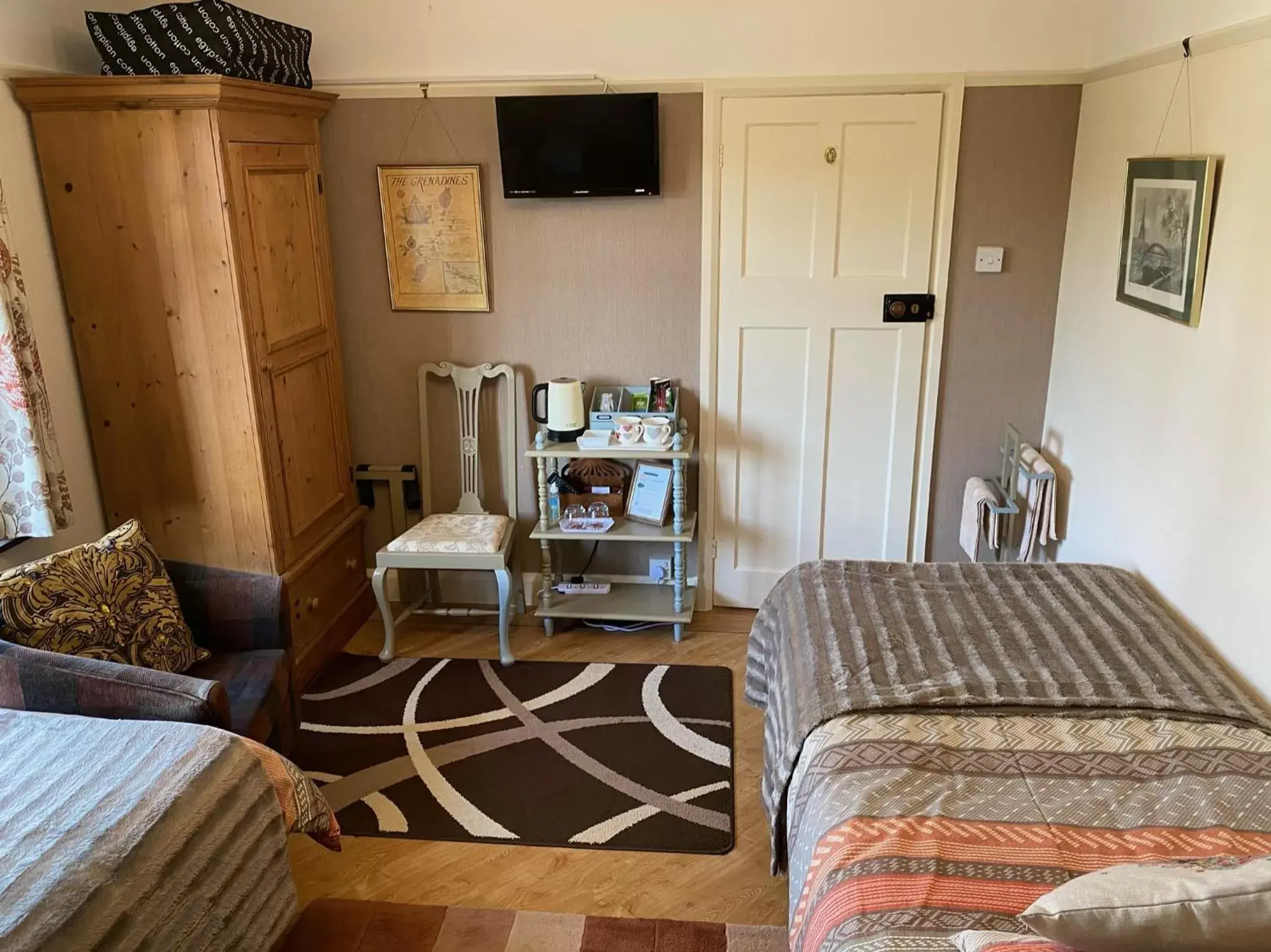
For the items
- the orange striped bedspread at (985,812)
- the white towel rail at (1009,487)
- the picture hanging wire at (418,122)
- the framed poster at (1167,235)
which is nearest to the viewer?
the orange striped bedspread at (985,812)

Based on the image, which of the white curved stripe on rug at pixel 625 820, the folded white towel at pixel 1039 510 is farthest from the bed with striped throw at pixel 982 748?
the folded white towel at pixel 1039 510

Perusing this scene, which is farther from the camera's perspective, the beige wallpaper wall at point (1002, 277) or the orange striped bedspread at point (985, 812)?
the beige wallpaper wall at point (1002, 277)

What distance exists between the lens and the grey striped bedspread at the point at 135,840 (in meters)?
1.62

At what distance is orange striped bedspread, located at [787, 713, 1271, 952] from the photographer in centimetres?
153

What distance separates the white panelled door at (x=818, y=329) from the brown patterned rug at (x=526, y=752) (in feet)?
2.42

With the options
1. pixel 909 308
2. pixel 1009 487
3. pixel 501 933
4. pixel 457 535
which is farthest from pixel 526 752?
pixel 909 308

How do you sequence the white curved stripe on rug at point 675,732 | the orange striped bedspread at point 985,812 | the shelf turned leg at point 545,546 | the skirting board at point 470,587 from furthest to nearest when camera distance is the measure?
the skirting board at point 470,587 < the shelf turned leg at point 545,546 < the white curved stripe on rug at point 675,732 < the orange striped bedspread at point 985,812

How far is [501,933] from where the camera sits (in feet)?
7.27

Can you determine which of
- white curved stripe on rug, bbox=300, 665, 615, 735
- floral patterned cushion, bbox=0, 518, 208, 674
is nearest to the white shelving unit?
white curved stripe on rug, bbox=300, 665, 615, 735

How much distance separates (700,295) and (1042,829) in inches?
89.3

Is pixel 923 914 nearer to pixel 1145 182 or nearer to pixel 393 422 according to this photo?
pixel 1145 182

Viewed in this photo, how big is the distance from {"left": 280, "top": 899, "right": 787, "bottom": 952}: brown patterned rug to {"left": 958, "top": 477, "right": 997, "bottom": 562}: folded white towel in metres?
1.67

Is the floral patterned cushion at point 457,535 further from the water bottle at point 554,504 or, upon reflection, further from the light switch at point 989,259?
the light switch at point 989,259

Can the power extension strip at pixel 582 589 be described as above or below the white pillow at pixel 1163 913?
below
